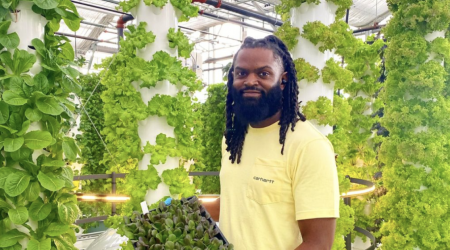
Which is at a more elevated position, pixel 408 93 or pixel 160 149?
pixel 408 93

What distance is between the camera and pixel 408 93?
3.57 meters

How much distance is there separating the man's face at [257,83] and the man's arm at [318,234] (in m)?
0.38

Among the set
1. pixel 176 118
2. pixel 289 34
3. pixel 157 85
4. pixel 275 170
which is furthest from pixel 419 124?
pixel 275 170

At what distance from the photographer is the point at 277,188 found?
48.4 inches

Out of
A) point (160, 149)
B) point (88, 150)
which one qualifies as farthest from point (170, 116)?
point (88, 150)

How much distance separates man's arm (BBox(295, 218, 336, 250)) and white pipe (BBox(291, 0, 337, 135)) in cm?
206

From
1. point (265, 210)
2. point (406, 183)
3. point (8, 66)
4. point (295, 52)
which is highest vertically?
point (295, 52)

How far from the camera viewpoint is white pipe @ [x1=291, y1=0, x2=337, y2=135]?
3.10m

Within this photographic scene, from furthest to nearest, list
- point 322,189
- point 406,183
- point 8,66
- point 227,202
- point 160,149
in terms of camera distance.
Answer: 1. point 406,183
2. point 160,149
3. point 8,66
4. point 227,202
5. point 322,189

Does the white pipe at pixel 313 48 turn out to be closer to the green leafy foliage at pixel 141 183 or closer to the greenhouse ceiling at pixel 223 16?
the green leafy foliage at pixel 141 183

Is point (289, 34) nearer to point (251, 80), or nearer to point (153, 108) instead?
point (153, 108)

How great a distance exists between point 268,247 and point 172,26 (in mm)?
1670

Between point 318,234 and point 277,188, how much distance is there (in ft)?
0.61

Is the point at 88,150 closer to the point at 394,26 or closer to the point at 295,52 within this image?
the point at 295,52
